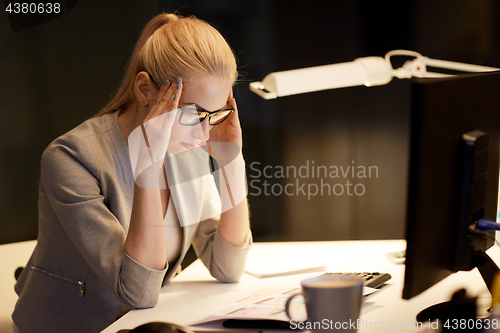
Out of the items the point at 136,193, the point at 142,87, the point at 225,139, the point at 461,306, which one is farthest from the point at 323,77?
the point at 461,306

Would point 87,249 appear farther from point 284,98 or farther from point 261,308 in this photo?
point 284,98

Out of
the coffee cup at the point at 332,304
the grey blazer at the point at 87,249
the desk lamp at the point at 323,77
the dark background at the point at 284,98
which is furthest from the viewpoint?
the dark background at the point at 284,98

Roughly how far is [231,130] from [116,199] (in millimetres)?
363

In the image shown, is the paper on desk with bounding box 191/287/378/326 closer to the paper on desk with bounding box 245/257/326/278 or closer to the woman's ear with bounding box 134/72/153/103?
the paper on desk with bounding box 245/257/326/278

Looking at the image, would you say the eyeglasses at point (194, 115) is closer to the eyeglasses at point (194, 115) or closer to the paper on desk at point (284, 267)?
the eyeglasses at point (194, 115)

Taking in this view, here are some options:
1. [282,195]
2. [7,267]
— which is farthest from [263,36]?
[7,267]

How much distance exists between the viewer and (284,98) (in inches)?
75.3

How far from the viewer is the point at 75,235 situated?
994 mm

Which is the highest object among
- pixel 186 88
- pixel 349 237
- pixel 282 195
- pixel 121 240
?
pixel 186 88

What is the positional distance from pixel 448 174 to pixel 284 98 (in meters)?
1.22

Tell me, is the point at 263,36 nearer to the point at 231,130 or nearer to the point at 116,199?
the point at 231,130

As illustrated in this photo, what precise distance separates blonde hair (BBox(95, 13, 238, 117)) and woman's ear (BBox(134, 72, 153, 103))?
0.02m

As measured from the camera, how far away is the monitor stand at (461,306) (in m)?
0.68

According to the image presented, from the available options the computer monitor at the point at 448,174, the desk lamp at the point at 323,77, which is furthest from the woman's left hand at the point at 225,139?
the computer monitor at the point at 448,174
